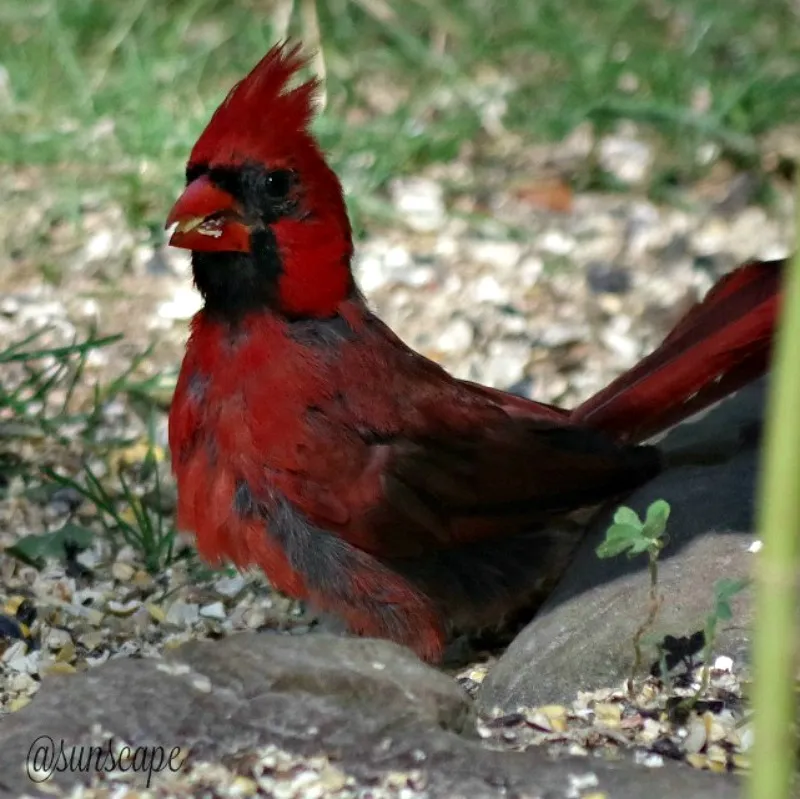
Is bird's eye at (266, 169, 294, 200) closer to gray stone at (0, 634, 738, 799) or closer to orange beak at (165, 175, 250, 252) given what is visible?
orange beak at (165, 175, 250, 252)

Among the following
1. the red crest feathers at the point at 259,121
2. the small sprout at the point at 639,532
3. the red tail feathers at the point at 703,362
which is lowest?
the small sprout at the point at 639,532

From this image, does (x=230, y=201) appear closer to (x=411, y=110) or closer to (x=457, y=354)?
(x=457, y=354)

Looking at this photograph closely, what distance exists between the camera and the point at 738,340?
9.21 feet

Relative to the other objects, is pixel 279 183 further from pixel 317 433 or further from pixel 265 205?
pixel 317 433

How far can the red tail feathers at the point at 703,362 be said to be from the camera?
281 centimetres

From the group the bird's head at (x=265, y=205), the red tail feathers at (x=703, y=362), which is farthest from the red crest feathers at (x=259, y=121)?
the red tail feathers at (x=703, y=362)

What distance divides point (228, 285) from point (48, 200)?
1.84 metres

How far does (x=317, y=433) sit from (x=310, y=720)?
689mm

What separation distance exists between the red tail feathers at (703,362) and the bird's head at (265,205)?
66 centimetres

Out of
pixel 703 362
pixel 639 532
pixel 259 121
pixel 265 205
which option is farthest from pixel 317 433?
pixel 703 362

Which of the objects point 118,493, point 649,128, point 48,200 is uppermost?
point 649,128

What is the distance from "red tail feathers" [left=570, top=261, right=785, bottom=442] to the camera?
2.81 meters

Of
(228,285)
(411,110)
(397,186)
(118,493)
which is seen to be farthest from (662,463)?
(411,110)

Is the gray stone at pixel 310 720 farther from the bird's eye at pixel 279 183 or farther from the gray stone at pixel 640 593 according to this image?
the bird's eye at pixel 279 183
